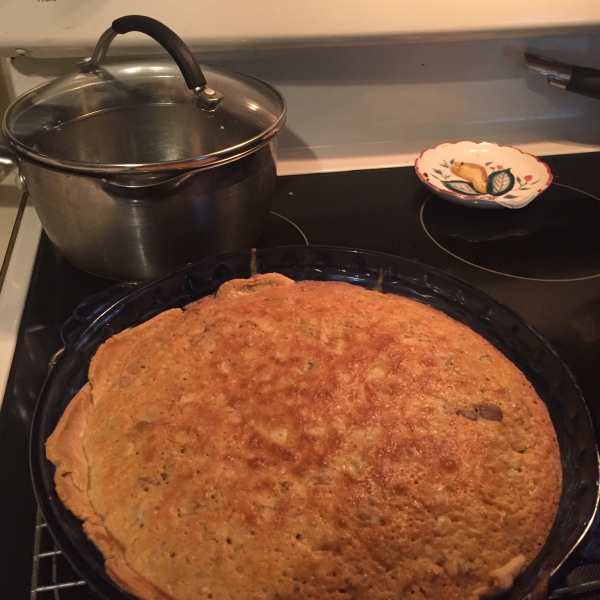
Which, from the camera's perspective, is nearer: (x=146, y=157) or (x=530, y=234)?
(x=146, y=157)

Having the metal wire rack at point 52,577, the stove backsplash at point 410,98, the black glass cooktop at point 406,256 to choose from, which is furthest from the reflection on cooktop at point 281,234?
the metal wire rack at point 52,577

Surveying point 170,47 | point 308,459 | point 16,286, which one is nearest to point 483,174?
point 170,47

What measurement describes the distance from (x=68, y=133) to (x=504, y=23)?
2.80 feet

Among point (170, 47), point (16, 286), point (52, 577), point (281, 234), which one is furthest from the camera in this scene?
point (281, 234)

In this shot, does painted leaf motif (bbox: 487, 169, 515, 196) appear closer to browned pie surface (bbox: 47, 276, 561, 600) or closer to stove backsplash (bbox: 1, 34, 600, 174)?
stove backsplash (bbox: 1, 34, 600, 174)

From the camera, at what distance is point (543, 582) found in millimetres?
509

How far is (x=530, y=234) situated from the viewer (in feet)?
3.69

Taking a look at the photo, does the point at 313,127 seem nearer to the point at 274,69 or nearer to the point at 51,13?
the point at 274,69

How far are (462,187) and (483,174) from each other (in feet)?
0.25

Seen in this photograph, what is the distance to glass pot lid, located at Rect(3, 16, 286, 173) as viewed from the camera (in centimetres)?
92

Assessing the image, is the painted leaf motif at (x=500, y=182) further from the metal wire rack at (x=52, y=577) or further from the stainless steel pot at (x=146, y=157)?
the metal wire rack at (x=52, y=577)

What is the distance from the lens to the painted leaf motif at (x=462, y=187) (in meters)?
1.16

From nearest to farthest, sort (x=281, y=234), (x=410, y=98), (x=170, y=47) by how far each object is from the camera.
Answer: (x=170, y=47) < (x=281, y=234) < (x=410, y=98)

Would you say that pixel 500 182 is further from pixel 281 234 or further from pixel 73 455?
pixel 73 455
